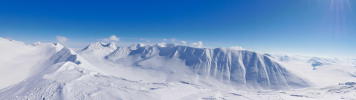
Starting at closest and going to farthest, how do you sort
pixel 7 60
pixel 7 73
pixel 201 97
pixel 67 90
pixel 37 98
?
pixel 37 98 < pixel 67 90 < pixel 201 97 < pixel 7 73 < pixel 7 60

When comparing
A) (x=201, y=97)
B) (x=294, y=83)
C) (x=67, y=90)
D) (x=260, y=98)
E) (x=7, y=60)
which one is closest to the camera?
(x=67, y=90)

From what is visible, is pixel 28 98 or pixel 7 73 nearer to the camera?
pixel 28 98

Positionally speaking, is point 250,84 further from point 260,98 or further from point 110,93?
point 110,93

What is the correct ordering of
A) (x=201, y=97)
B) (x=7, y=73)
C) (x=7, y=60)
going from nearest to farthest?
(x=201, y=97), (x=7, y=73), (x=7, y=60)

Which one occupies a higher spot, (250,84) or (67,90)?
(67,90)

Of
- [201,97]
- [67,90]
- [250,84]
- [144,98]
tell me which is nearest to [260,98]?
[201,97]

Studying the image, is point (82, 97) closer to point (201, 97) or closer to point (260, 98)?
point (201, 97)

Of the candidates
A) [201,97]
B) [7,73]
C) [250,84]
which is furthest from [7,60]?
[250,84]

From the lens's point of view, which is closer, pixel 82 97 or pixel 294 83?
pixel 82 97

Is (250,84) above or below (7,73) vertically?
below
